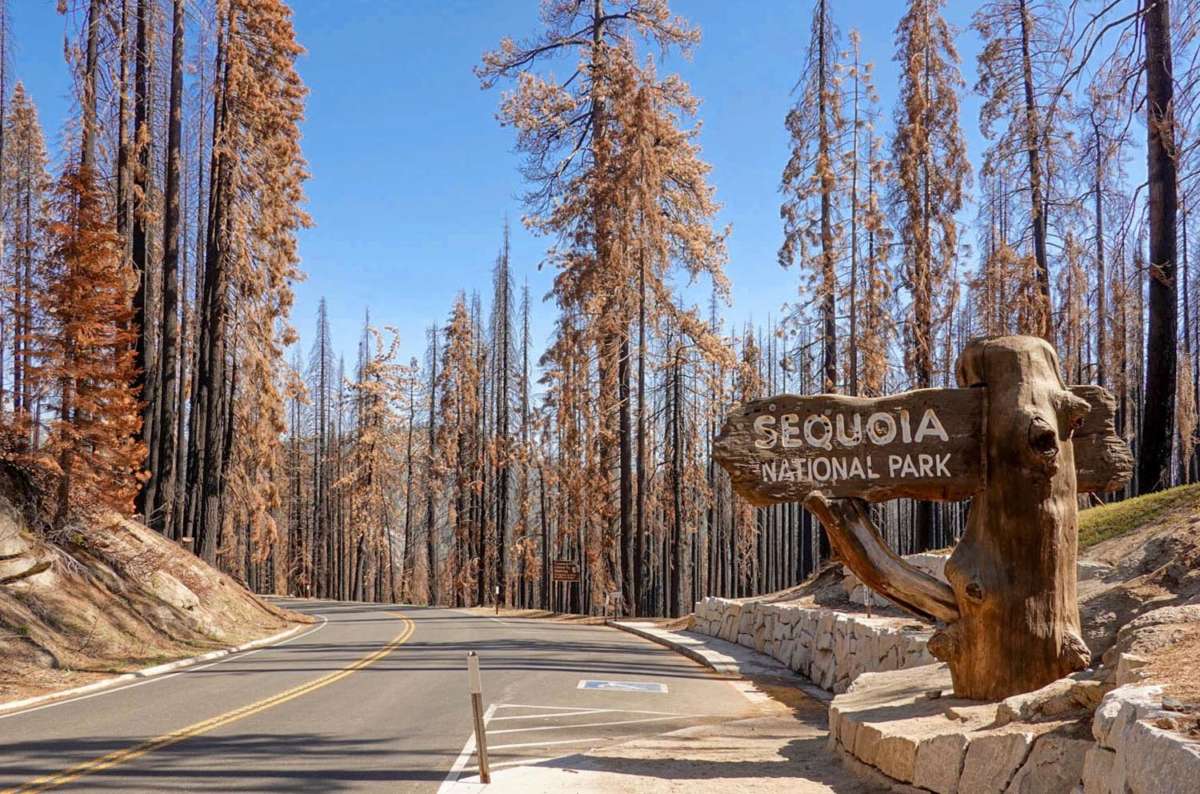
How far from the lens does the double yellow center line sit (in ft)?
24.6

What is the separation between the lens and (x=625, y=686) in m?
13.9

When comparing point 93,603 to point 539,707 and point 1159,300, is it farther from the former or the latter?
point 1159,300

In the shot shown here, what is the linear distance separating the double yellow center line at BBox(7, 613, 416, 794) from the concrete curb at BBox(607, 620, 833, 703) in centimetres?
599

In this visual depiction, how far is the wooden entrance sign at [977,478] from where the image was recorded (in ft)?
23.5

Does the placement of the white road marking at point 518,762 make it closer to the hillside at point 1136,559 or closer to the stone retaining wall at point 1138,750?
the hillside at point 1136,559

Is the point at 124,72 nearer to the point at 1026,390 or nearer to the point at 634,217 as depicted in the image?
the point at 634,217

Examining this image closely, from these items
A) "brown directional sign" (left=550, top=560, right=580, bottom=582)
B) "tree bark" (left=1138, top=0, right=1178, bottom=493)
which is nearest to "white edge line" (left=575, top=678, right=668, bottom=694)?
"tree bark" (left=1138, top=0, right=1178, bottom=493)

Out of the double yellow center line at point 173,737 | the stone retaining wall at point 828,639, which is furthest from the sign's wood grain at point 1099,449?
the double yellow center line at point 173,737

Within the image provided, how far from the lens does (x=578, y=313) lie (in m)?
28.1

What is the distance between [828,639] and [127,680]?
10635mm

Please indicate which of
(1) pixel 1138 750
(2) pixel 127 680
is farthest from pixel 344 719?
(1) pixel 1138 750

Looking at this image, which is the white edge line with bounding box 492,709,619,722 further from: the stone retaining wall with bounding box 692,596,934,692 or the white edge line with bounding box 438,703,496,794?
the stone retaining wall with bounding box 692,596,934,692

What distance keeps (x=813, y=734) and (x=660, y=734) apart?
1.62 metres

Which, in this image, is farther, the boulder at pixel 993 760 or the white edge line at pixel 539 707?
the white edge line at pixel 539 707
